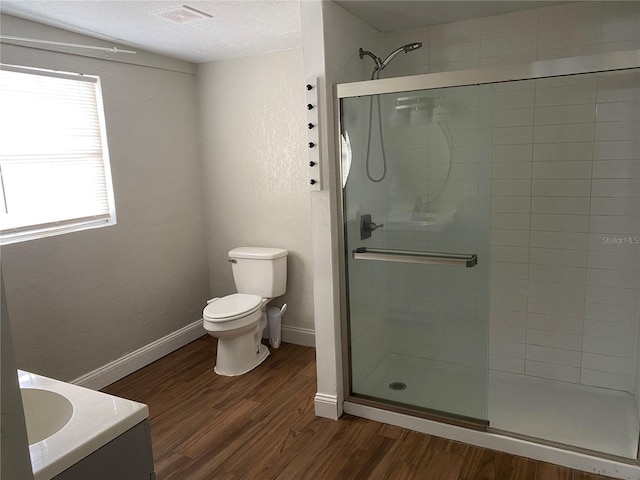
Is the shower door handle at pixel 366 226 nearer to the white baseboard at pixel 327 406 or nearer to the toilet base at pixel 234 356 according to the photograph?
the white baseboard at pixel 327 406

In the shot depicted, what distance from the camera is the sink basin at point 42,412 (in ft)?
4.40

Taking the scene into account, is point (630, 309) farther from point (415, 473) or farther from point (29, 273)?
point (29, 273)

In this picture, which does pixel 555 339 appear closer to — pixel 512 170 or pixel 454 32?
pixel 512 170

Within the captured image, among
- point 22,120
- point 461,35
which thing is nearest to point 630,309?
point 461,35

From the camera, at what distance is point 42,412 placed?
1364 millimetres

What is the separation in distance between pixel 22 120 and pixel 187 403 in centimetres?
189

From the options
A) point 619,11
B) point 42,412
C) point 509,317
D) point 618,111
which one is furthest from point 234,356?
point 619,11

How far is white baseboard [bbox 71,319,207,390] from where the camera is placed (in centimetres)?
305

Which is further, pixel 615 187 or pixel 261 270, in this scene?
pixel 261 270

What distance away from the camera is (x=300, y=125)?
3445 millimetres

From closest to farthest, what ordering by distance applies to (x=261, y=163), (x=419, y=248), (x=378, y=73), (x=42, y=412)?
(x=42, y=412) → (x=419, y=248) → (x=378, y=73) → (x=261, y=163)

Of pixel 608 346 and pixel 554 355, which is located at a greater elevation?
pixel 608 346

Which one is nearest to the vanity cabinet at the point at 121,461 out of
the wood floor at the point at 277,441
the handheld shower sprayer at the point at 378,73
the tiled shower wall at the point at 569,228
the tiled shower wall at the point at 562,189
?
the wood floor at the point at 277,441

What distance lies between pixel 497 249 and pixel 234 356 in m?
1.86
